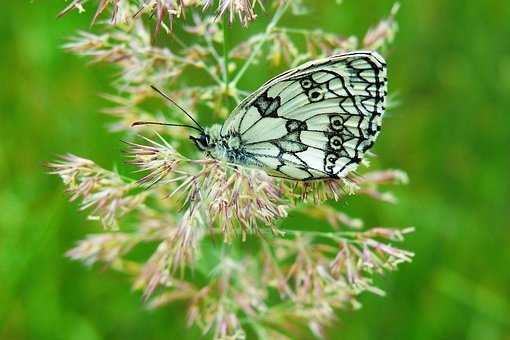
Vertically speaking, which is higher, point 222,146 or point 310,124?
point 310,124

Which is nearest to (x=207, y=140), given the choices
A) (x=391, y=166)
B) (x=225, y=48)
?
(x=225, y=48)

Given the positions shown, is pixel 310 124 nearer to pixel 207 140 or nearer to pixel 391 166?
pixel 207 140

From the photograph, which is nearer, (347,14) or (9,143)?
(9,143)

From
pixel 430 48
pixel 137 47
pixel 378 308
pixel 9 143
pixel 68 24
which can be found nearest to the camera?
pixel 137 47

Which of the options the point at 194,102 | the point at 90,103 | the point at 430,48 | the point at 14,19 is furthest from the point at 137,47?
the point at 430,48

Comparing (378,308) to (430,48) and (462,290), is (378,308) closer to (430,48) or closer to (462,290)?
(462,290)

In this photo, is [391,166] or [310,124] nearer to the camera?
[310,124]

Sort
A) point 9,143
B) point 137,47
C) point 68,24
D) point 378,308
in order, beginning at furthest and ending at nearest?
point 68,24, point 9,143, point 378,308, point 137,47

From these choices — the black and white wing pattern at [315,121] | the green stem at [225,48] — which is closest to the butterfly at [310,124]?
the black and white wing pattern at [315,121]
